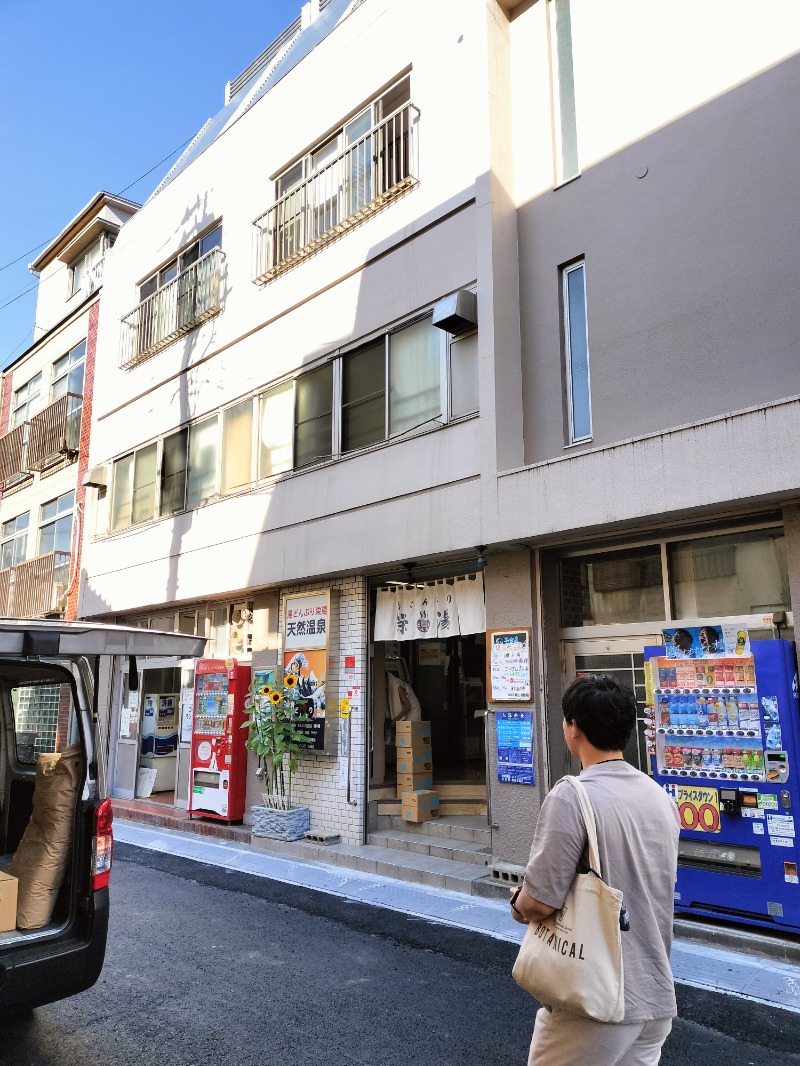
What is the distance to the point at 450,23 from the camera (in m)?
9.95

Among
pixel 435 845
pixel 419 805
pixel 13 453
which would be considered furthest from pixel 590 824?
pixel 13 453

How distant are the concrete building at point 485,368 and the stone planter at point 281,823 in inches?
7.8

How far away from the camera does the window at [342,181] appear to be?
34.8 feet

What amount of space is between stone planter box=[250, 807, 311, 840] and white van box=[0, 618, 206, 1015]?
5.44m

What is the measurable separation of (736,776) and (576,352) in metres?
4.49

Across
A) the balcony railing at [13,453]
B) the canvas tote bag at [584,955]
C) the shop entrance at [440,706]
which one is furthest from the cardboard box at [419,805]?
the balcony railing at [13,453]

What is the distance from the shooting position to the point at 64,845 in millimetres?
4672

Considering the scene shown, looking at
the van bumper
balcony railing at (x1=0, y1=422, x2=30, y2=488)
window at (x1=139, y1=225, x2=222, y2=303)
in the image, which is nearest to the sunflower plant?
the van bumper

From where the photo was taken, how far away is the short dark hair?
2625mm

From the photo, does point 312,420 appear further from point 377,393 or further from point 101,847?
point 101,847

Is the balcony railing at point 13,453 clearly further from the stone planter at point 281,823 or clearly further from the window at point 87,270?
the stone planter at point 281,823

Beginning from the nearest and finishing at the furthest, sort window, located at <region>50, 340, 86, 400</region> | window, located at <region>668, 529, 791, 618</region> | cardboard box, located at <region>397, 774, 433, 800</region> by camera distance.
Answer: window, located at <region>668, 529, 791, 618</region>, cardboard box, located at <region>397, 774, 433, 800</region>, window, located at <region>50, 340, 86, 400</region>

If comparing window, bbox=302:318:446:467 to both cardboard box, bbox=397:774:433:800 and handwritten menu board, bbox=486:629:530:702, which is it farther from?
cardboard box, bbox=397:774:433:800

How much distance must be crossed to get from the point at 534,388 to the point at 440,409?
1.21m
